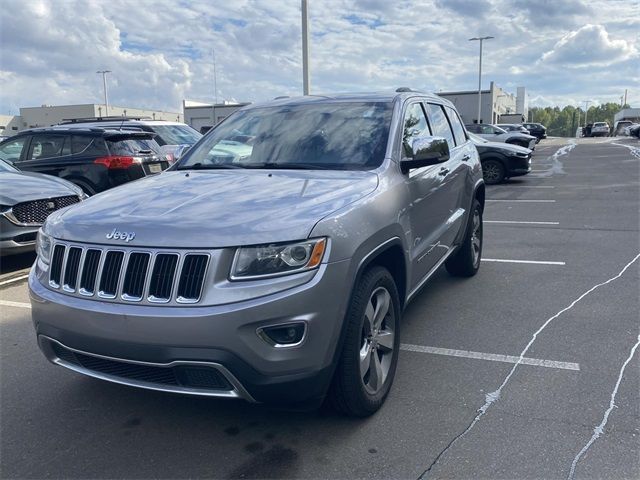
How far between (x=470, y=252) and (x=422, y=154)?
255 cm

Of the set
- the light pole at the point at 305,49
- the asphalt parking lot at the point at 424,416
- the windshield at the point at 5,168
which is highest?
the light pole at the point at 305,49

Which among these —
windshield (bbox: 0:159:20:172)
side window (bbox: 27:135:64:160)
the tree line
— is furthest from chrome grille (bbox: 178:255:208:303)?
the tree line

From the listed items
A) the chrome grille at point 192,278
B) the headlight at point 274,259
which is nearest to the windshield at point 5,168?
the chrome grille at point 192,278

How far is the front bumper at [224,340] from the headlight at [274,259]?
9cm

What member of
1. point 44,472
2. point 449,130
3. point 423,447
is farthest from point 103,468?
point 449,130

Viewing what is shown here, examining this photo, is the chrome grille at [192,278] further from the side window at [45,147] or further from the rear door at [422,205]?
the side window at [45,147]

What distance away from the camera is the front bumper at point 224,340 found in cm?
249

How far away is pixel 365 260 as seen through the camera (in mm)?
2936

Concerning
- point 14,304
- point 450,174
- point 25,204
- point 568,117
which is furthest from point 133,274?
point 568,117

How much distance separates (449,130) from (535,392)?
2.84 meters

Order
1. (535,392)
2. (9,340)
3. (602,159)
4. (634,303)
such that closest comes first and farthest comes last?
(535,392)
(9,340)
(634,303)
(602,159)

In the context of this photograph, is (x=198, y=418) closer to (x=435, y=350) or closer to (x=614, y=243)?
(x=435, y=350)

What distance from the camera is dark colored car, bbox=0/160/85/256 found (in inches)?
255

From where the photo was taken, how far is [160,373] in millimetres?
2643
